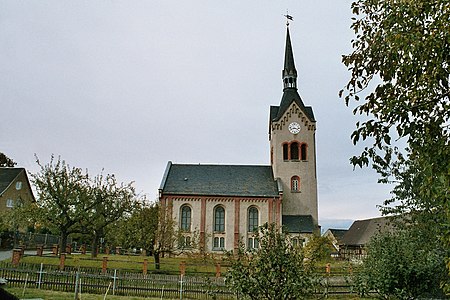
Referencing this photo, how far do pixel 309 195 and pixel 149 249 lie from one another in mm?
23312

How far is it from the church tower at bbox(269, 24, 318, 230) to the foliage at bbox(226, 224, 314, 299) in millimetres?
40522

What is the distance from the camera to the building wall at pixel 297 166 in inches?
1921

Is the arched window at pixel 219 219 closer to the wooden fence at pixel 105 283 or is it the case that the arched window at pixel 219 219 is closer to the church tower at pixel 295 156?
the church tower at pixel 295 156

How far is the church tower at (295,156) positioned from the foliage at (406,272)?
120ft

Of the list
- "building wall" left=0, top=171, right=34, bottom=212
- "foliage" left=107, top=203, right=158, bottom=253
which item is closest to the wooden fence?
"foliage" left=107, top=203, right=158, bottom=253

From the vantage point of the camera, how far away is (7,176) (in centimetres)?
5312

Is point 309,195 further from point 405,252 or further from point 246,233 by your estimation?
point 405,252

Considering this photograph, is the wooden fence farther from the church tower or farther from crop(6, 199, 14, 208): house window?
crop(6, 199, 14, 208): house window

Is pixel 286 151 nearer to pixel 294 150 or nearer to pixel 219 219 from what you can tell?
pixel 294 150

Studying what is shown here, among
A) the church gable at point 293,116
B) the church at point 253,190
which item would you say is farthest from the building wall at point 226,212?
the church gable at point 293,116

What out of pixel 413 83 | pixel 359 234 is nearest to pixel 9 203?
pixel 359 234

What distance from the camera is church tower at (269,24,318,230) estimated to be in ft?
160

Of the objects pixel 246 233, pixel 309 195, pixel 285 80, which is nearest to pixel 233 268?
pixel 246 233

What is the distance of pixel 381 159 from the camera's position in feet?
17.4
